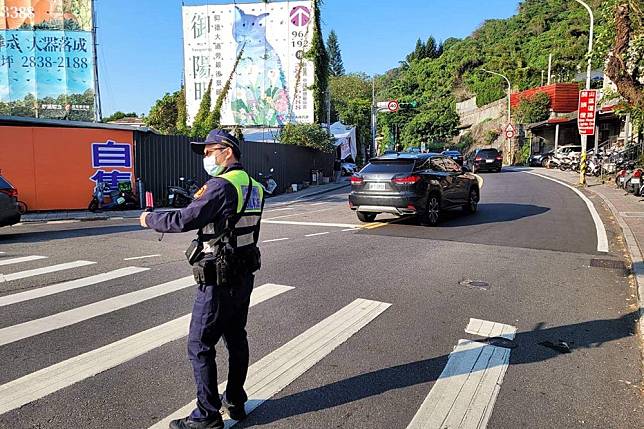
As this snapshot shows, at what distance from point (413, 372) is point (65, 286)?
15.7ft

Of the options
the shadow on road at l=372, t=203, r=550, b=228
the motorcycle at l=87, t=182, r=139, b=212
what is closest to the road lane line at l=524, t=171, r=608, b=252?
the shadow on road at l=372, t=203, r=550, b=228

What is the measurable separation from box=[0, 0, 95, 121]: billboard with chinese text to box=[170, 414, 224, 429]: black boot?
2496cm

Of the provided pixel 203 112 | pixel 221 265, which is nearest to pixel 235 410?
pixel 221 265

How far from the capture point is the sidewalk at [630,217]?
699 cm

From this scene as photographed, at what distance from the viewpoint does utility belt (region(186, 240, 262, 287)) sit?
10.1ft

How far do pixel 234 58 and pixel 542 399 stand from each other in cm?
3054

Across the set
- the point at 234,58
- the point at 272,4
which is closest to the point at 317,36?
the point at 272,4

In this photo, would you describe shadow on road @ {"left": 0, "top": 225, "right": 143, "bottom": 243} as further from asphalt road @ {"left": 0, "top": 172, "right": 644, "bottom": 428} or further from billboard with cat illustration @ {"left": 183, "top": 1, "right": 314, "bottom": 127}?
billboard with cat illustration @ {"left": 183, "top": 1, "right": 314, "bottom": 127}

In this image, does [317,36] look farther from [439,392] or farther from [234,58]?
[439,392]

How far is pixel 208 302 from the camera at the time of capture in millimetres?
3141

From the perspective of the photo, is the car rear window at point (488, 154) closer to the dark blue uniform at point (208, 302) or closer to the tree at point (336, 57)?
the dark blue uniform at point (208, 302)

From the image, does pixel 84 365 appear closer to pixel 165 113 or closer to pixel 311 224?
pixel 311 224

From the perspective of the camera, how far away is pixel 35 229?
490 inches

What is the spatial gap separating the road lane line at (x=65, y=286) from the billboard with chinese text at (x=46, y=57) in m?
20.4
